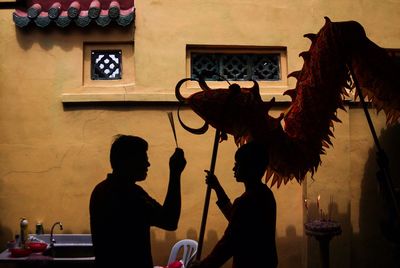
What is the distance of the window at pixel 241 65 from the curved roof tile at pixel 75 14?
3.51 ft

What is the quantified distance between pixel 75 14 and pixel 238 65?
2.41 metres

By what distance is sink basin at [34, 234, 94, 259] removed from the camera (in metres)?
5.64

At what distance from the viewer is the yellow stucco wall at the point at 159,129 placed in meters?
5.88

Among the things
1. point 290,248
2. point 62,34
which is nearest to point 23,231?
point 62,34

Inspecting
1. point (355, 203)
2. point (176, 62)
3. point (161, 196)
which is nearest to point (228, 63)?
point (176, 62)

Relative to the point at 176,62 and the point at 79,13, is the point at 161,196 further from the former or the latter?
the point at 79,13

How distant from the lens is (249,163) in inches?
124

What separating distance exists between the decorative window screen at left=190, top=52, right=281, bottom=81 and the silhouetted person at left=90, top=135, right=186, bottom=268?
335 centimetres

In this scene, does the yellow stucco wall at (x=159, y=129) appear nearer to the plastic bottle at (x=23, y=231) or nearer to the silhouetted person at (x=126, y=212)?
the plastic bottle at (x=23, y=231)

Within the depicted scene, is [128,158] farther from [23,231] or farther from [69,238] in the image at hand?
[23,231]

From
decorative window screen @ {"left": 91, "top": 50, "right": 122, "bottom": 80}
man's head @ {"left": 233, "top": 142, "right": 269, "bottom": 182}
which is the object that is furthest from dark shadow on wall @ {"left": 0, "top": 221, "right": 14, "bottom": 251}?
man's head @ {"left": 233, "top": 142, "right": 269, "bottom": 182}

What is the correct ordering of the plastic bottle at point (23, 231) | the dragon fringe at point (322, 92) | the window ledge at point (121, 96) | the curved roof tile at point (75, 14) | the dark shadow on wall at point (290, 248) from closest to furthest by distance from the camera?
the dragon fringe at point (322, 92) → the plastic bottle at point (23, 231) → the curved roof tile at point (75, 14) → the window ledge at point (121, 96) → the dark shadow on wall at point (290, 248)

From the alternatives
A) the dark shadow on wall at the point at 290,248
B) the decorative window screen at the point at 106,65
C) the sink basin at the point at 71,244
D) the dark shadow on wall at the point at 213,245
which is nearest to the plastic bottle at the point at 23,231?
the sink basin at the point at 71,244

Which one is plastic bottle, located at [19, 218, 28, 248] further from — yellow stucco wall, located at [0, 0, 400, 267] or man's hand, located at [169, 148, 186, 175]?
man's hand, located at [169, 148, 186, 175]
